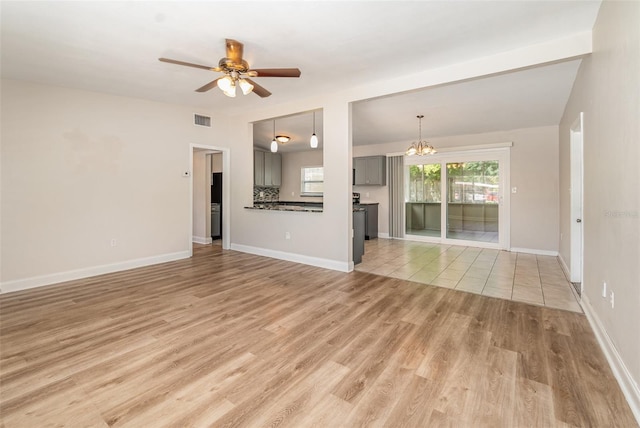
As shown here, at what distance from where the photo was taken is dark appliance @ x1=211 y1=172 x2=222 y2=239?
7598mm

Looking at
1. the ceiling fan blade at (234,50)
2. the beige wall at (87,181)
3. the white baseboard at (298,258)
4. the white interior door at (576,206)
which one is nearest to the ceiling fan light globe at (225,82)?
the ceiling fan blade at (234,50)

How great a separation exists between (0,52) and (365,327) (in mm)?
4701

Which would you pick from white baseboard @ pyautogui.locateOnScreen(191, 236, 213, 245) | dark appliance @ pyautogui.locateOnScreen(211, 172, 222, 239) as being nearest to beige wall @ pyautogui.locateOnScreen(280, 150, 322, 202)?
dark appliance @ pyautogui.locateOnScreen(211, 172, 222, 239)

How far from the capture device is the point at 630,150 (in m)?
1.75

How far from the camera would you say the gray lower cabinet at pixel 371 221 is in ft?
25.0

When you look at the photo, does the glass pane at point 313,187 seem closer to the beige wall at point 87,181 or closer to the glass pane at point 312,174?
the glass pane at point 312,174

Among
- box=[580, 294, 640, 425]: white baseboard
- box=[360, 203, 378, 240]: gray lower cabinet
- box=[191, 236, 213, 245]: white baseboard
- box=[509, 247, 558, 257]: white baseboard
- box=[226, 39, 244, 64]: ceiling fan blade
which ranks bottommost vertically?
box=[580, 294, 640, 425]: white baseboard

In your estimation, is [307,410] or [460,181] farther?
[460,181]

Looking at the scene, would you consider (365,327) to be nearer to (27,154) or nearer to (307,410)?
(307,410)

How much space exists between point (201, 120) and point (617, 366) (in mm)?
6260

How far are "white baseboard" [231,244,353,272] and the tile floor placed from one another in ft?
1.06

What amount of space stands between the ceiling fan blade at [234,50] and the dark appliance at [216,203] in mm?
4860

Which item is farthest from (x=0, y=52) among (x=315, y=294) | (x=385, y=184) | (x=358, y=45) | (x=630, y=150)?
(x=385, y=184)

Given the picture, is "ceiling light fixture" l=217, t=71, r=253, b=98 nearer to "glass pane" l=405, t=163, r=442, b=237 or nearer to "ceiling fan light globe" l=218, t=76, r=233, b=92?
"ceiling fan light globe" l=218, t=76, r=233, b=92
